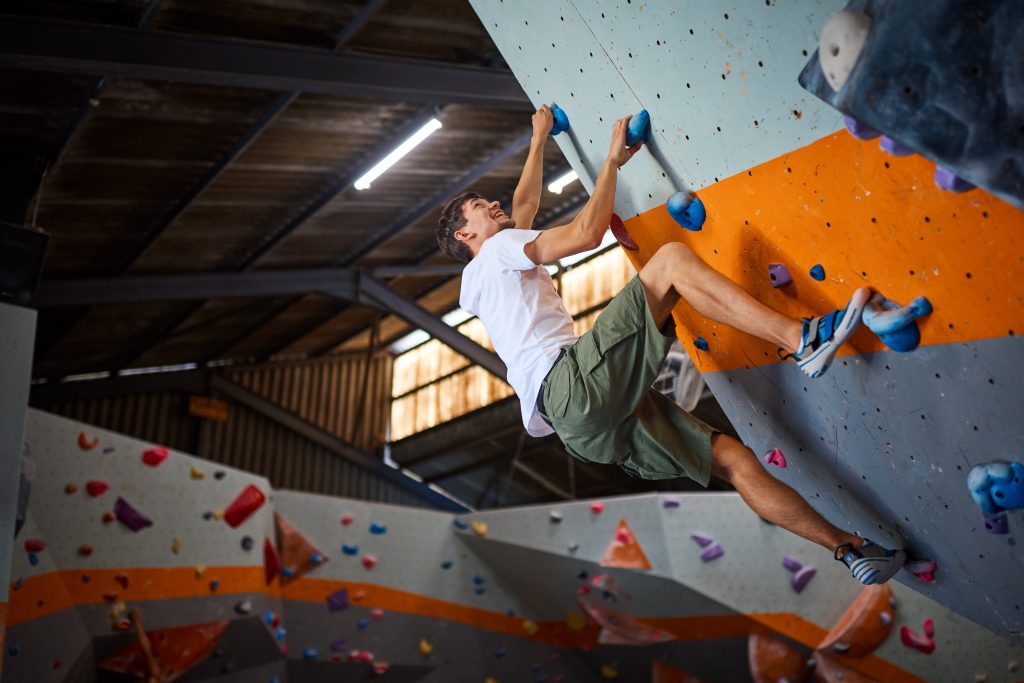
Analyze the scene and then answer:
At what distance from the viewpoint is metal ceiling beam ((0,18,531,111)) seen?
512 centimetres

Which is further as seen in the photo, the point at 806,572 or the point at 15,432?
the point at 806,572

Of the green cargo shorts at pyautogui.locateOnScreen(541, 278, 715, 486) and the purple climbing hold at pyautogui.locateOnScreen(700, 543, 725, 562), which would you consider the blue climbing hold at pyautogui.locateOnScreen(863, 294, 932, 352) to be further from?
the purple climbing hold at pyautogui.locateOnScreen(700, 543, 725, 562)

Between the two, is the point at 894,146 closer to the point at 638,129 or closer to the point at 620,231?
the point at 638,129

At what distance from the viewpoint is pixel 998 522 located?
2.65 m

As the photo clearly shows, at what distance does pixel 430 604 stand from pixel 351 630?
693 millimetres

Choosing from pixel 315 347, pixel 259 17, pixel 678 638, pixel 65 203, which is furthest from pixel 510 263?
pixel 315 347

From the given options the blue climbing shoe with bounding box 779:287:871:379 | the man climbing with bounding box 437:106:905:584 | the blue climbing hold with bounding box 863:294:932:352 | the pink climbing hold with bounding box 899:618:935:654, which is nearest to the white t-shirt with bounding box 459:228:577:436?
the man climbing with bounding box 437:106:905:584

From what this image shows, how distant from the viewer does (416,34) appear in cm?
634

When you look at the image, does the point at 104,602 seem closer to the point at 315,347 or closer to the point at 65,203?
the point at 65,203

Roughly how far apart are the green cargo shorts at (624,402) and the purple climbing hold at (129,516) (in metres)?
4.33

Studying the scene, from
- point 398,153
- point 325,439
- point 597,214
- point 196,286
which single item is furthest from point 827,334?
point 325,439

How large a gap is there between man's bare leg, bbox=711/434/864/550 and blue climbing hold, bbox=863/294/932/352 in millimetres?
747

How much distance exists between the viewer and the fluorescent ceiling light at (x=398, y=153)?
755cm

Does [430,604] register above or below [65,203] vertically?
below
